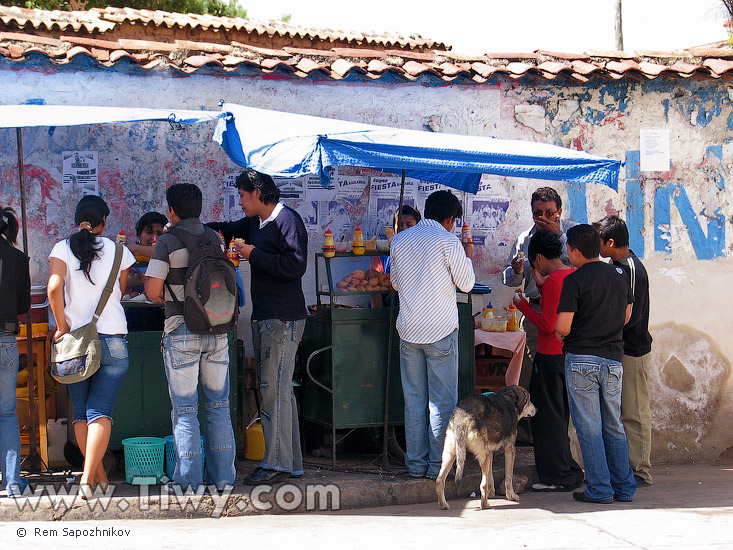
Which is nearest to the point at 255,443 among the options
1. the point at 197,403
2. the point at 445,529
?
the point at 197,403

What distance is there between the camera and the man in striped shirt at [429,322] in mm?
5582

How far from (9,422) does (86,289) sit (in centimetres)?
98

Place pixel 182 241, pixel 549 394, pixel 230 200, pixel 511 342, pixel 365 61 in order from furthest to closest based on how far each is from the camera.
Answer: pixel 365 61 → pixel 230 200 → pixel 511 342 → pixel 549 394 → pixel 182 241

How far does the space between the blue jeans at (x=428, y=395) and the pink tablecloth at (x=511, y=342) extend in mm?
1035

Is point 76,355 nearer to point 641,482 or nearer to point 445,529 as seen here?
point 445,529

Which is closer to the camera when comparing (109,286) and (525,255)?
(109,286)

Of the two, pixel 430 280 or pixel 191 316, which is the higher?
pixel 430 280

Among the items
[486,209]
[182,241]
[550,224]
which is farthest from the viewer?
[486,209]

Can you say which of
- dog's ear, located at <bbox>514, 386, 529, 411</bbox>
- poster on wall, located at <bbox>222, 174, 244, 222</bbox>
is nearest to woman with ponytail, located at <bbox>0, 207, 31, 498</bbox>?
A: poster on wall, located at <bbox>222, 174, 244, 222</bbox>

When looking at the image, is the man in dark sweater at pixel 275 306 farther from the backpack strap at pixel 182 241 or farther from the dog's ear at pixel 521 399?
the dog's ear at pixel 521 399

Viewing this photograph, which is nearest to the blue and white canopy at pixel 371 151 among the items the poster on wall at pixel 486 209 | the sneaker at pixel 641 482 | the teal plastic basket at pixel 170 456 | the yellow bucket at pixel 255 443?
the poster on wall at pixel 486 209

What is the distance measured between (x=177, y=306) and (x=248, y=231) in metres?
1.09

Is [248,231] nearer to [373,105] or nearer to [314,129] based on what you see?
[314,129]

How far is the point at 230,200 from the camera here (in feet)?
22.5
